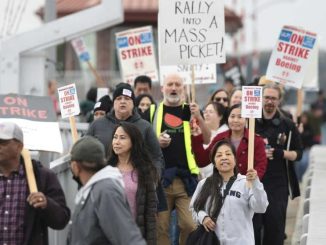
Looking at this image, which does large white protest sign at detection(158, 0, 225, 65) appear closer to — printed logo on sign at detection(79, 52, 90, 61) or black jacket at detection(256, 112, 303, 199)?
black jacket at detection(256, 112, 303, 199)

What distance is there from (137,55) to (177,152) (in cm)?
560

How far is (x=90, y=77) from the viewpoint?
3484 centimetres

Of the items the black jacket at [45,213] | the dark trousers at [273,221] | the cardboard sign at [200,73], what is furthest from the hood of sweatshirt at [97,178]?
the cardboard sign at [200,73]

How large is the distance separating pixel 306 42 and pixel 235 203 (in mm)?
4837

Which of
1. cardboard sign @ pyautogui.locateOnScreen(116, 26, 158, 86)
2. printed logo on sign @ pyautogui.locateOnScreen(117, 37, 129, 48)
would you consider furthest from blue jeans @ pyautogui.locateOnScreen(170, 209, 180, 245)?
printed logo on sign @ pyautogui.locateOnScreen(117, 37, 129, 48)

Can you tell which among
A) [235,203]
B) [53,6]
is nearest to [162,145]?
[235,203]

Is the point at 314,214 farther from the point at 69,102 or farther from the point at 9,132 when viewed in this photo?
the point at 9,132

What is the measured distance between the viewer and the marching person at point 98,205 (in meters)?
7.00

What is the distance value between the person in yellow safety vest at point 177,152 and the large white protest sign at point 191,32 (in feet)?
3.89

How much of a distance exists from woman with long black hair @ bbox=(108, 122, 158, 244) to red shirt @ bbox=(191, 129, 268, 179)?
5.48 feet

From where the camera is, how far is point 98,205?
23.1 feet

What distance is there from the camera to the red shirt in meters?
10.5

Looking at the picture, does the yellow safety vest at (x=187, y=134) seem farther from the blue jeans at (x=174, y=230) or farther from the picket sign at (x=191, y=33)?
the picket sign at (x=191, y=33)

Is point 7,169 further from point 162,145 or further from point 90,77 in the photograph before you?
point 90,77
